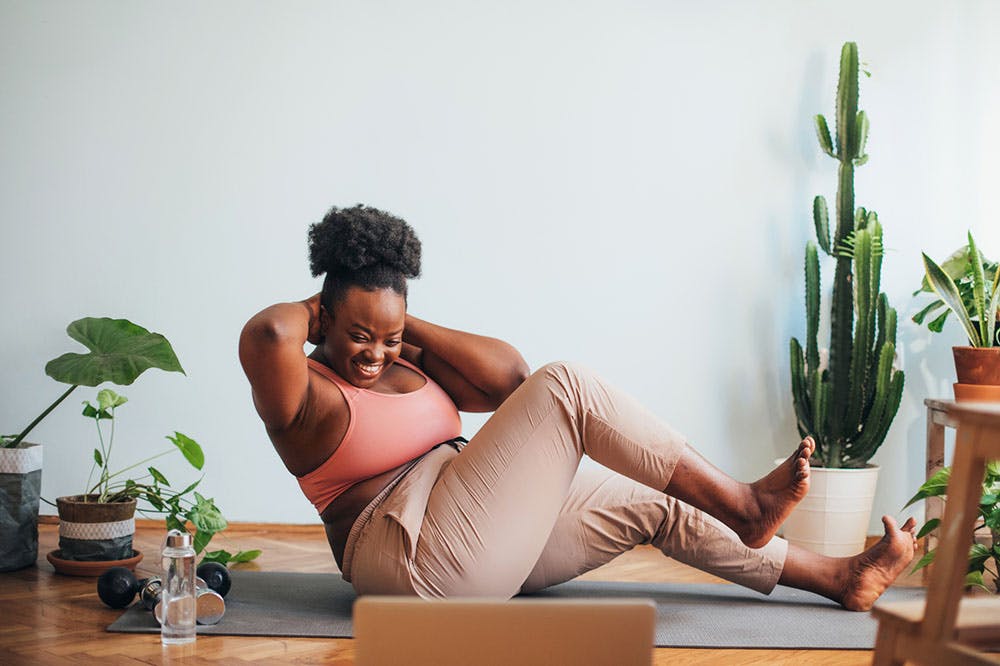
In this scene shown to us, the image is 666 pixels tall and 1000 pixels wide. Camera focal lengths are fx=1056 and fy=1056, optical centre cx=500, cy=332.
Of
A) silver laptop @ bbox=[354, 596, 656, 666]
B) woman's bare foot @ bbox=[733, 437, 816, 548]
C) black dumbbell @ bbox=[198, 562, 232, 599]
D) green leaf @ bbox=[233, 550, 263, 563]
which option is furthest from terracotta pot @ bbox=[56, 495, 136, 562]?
silver laptop @ bbox=[354, 596, 656, 666]

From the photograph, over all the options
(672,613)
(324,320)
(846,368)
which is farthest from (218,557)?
(846,368)

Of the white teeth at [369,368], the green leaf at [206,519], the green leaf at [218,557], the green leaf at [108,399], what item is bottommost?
the green leaf at [218,557]

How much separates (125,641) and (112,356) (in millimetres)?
1004

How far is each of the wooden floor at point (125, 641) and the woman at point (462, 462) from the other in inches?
9.0

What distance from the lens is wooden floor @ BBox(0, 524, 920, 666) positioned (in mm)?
2113

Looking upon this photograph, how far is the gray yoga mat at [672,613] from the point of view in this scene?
229 cm

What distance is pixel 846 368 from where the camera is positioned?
347cm

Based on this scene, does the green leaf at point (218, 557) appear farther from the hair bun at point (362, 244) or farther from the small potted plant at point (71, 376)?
the hair bun at point (362, 244)

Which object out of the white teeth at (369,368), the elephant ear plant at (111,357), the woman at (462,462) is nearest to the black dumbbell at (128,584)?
the woman at (462,462)

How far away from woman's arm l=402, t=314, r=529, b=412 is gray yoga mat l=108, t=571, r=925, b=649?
0.54m

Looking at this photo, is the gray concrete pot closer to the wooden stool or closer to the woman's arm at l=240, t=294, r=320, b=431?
the woman's arm at l=240, t=294, r=320, b=431

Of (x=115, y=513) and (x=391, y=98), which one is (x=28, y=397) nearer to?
(x=115, y=513)

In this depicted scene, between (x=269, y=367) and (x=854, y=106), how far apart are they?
7.56ft

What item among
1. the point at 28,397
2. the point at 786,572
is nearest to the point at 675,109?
the point at 786,572
